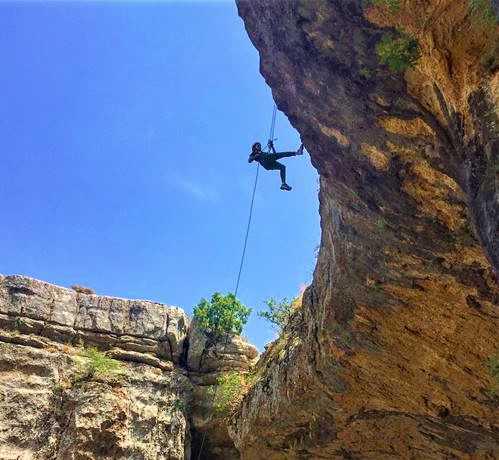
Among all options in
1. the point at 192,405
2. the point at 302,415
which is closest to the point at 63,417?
the point at 192,405

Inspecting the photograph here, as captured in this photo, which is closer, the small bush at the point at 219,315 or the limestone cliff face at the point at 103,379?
the limestone cliff face at the point at 103,379

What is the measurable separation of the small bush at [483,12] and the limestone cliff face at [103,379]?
15728 millimetres

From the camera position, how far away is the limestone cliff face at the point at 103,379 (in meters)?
15.6

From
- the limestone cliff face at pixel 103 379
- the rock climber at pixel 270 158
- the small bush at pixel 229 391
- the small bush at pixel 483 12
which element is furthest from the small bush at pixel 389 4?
the limestone cliff face at pixel 103 379

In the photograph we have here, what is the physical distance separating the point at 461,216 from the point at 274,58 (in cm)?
352

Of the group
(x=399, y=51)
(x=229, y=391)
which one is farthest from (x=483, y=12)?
(x=229, y=391)

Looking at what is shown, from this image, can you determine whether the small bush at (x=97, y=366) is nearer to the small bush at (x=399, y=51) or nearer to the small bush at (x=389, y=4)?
the small bush at (x=399, y=51)

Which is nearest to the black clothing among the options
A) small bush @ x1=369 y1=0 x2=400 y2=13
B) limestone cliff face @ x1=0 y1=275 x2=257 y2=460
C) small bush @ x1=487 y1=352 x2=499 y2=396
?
small bush @ x1=487 y1=352 x2=499 y2=396

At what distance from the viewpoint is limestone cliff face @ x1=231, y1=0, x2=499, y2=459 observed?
5043mm

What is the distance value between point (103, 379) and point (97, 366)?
54 cm

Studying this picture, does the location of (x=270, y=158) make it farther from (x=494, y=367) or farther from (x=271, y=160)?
(x=494, y=367)

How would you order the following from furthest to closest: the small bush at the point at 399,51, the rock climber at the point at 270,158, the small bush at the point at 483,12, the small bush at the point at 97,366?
the small bush at the point at 97,366
the rock climber at the point at 270,158
the small bush at the point at 399,51
the small bush at the point at 483,12

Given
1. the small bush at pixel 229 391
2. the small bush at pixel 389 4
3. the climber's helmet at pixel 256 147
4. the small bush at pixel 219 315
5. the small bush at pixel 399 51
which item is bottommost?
the small bush at pixel 229 391

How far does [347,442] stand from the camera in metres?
12.5
